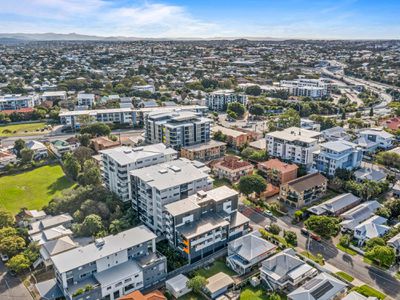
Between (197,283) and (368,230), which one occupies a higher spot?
(368,230)

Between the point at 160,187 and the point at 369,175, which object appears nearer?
the point at 160,187

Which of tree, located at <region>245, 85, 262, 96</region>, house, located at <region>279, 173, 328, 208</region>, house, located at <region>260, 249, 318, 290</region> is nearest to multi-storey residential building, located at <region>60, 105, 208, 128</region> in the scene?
tree, located at <region>245, 85, 262, 96</region>

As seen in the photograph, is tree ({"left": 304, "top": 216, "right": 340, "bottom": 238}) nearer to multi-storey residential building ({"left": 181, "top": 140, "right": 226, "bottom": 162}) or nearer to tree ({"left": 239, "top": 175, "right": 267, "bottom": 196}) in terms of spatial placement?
tree ({"left": 239, "top": 175, "right": 267, "bottom": 196})

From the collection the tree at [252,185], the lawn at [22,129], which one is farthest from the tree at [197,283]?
the lawn at [22,129]

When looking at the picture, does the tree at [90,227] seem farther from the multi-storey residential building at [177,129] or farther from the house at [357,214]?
the house at [357,214]

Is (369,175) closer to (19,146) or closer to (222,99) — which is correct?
(222,99)

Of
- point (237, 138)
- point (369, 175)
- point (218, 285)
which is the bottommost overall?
point (218, 285)

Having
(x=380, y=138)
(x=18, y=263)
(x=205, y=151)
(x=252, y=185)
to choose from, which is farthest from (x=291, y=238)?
(x=380, y=138)

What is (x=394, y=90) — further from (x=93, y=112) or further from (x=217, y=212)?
(x=217, y=212)
